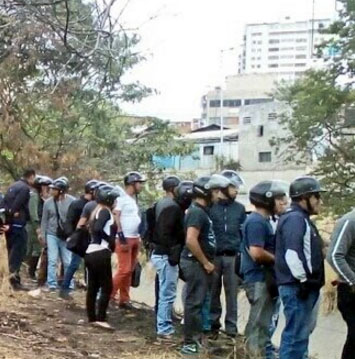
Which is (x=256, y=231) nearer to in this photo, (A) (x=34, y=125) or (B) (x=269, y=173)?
(A) (x=34, y=125)

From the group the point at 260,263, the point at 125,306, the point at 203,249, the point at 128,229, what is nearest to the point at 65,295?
the point at 125,306

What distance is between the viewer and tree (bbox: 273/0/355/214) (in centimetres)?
1891

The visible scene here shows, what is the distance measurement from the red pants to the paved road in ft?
4.63

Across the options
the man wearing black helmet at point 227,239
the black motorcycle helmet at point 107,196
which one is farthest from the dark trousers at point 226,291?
the black motorcycle helmet at point 107,196

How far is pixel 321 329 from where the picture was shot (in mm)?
13055

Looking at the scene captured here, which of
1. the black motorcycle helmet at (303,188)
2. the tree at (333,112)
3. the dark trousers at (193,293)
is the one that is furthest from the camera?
the tree at (333,112)

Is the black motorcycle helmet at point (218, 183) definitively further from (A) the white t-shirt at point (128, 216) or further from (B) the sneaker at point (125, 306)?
(B) the sneaker at point (125, 306)

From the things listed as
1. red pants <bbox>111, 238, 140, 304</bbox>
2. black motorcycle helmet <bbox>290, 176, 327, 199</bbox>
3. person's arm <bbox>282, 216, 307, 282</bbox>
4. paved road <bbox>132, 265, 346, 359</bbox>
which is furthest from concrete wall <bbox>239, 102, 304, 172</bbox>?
person's arm <bbox>282, 216, 307, 282</bbox>

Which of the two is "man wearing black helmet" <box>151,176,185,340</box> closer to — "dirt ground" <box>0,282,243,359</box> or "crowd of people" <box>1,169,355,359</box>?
"crowd of people" <box>1,169,355,359</box>

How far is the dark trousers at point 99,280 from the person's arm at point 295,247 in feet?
8.21

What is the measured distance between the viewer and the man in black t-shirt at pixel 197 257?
23.5ft

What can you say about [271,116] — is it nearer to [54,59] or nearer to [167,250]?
[167,250]

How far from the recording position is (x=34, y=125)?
14.5 metres

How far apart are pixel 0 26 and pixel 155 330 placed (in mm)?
4117
